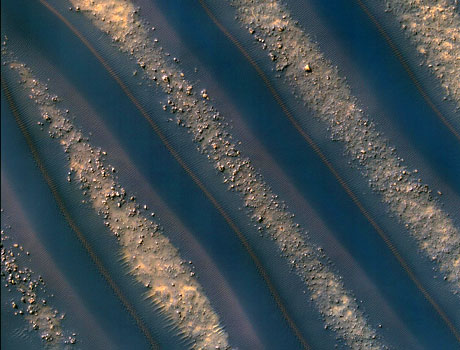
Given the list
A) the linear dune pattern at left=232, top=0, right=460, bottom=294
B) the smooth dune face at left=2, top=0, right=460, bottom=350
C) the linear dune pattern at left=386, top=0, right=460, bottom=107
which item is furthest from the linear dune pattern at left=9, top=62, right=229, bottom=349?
the linear dune pattern at left=386, top=0, right=460, bottom=107

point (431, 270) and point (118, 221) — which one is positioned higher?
point (118, 221)

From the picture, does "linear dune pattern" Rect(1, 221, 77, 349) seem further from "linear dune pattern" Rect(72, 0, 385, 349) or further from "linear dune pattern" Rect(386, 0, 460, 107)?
"linear dune pattern" Rect(386, 0, 460, 107)

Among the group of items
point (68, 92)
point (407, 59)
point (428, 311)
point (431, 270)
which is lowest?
point (428, 311)

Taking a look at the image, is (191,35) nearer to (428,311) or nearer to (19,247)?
(19,247)

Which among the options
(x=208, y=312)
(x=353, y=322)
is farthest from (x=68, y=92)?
(x=353, y=322)

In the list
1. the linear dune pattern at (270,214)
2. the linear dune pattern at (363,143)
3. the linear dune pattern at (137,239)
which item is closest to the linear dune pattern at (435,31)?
the linear dune pattern at (363,143)

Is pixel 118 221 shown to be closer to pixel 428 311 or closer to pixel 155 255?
pixel 155 255

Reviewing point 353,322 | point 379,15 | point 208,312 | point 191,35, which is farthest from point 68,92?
point 353,322
